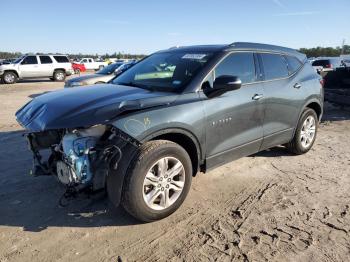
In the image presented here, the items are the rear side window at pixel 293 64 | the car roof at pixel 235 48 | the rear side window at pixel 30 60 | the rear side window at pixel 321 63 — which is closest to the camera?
the car roof at pixel 235 48

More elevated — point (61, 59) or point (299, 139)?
point (61, 59)

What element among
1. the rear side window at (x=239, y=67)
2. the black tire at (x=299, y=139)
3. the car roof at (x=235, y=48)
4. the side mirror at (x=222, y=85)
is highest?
the car roof at (x=235, y=48)

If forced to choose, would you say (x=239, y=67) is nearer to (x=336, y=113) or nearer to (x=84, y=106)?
(x=84, y=106)

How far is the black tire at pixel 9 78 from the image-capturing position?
79.8 feet

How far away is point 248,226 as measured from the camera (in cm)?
380

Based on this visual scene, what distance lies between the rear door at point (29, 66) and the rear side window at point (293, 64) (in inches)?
871

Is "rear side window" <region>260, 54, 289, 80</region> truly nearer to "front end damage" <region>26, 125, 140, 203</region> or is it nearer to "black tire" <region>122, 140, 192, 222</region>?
"black tire" <region>122, 140, 192, 222</region>

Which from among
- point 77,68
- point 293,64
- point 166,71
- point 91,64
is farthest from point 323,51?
point 166,71

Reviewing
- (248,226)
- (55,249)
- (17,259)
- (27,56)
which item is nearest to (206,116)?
(248,226)

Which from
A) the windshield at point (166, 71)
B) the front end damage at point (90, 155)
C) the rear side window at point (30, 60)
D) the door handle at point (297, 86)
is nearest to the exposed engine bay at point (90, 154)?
the front end damage at point (90, 155)

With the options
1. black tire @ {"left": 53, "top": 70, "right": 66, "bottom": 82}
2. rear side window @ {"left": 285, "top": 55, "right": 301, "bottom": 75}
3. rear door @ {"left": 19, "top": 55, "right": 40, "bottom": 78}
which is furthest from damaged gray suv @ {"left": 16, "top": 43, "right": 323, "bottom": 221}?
black tire @ {"left": 53, "top": 70, "right": 66, "bottom": 82}

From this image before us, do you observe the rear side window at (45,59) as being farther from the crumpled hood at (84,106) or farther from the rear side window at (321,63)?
the crumpled hood at (84,106)

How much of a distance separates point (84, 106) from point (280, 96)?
291cm

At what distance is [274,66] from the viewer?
543 centimetres
